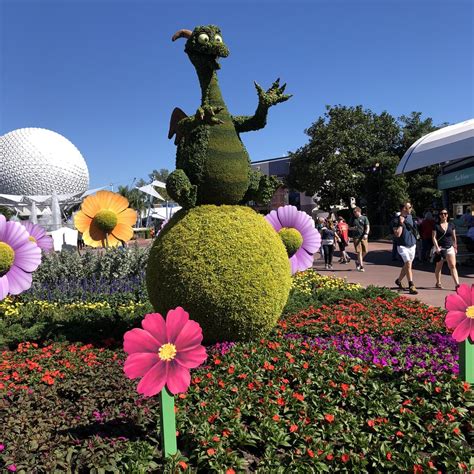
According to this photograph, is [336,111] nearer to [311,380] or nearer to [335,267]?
[335,267]

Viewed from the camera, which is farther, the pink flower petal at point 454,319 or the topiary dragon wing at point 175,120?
the topiary dragon wing at point 175,120

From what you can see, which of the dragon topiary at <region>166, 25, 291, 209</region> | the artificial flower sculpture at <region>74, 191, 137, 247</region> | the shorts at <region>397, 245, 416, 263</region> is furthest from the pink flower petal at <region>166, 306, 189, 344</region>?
the shorts at <region>397, 245, 416, 263</region>

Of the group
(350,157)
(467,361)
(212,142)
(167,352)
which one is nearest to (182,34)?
(212,142)

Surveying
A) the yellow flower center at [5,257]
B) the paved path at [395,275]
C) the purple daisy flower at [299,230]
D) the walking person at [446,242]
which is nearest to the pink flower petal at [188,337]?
the purple daisy flower at [299,230]

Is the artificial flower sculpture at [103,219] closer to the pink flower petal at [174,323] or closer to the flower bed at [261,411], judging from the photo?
the flower bed at [261,411]

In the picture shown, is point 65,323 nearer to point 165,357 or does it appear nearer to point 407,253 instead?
point 165,357

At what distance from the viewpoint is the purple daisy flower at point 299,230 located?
515 cm

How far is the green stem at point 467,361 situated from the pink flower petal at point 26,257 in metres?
4.27

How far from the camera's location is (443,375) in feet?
10.2

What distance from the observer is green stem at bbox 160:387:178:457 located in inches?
85.7

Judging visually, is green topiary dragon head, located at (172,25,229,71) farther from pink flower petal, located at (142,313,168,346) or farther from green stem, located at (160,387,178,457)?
green stem, located at (160,387,178,457)

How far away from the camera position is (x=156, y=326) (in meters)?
2.18

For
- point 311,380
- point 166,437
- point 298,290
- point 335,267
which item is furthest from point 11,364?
point 335,267

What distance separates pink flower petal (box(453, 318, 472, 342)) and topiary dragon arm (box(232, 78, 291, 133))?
2.39 m
